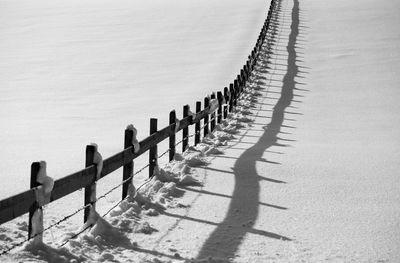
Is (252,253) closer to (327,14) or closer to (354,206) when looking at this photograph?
(354,206)

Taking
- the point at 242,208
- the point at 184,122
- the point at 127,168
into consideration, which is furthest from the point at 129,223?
the point at 184,122

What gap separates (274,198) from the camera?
7750 mm

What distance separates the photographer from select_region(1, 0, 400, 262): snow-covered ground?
5.63 m

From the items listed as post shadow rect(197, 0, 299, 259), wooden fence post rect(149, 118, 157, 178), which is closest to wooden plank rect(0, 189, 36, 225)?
post shadow rect(197, 0, 299, 259)

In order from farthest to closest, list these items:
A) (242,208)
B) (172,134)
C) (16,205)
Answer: (172,134) < (242,208) < (16,205)

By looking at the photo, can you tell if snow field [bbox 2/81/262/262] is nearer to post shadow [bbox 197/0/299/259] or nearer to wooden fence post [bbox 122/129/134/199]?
wooden fence post [bbox 122/129/134/199]

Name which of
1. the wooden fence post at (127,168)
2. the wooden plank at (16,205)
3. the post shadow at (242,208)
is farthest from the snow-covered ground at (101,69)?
the wooden plank at (16,205)

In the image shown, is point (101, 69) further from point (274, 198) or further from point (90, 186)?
point (90, 186)

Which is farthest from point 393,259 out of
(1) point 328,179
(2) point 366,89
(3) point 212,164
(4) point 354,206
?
(2) point 366,89

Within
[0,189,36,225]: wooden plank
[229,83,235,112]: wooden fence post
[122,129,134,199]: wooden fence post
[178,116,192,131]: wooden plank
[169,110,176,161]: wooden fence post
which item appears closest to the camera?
[0,189,36,225]: wooden plank

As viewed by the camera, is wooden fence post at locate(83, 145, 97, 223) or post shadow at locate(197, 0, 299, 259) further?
wooden fence post at locate(83, 145, 97, 223)

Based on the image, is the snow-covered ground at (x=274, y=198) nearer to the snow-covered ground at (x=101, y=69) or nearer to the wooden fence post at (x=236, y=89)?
the wooden fence post at (x=236, y=89)

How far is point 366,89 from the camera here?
22.2m

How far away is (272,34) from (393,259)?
35025 mm
